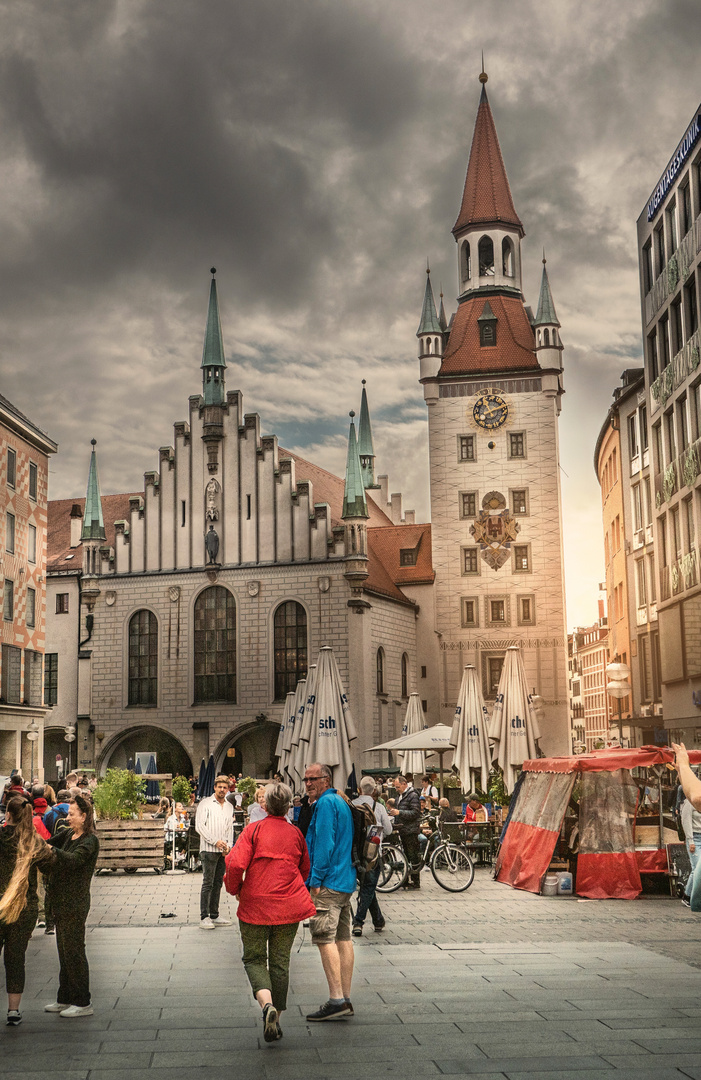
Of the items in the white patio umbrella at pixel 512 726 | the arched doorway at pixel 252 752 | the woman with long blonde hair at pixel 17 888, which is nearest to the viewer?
the woman with long blonde hair at pixel 17 888

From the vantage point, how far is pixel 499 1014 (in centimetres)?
809

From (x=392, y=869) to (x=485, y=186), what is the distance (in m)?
49.3

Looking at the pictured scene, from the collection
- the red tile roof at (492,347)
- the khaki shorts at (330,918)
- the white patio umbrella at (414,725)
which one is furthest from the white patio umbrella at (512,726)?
the red tile roof at (492,347)

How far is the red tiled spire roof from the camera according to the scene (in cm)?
6076

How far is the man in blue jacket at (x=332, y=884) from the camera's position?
8.20 m

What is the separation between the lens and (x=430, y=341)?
58.2 meters

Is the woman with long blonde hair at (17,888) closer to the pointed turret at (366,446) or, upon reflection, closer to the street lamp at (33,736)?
the street lamp at (33,736)

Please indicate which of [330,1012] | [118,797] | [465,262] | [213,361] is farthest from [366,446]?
[330,1012]

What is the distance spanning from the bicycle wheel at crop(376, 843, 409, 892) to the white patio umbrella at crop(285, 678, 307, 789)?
9481 mm

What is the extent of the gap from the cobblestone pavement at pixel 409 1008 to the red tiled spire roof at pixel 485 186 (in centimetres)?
5108

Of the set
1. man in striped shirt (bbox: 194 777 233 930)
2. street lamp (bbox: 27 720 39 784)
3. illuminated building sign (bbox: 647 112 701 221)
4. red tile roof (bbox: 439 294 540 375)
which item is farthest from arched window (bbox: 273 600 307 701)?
man in striped shirt (bbox: 194 777 233 930)

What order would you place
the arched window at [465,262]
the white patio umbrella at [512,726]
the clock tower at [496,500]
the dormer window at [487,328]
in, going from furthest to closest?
the arched window at [465,262] → the dormer window at [487,328] → the clock tower at [496,500] → the white patio umbrella at [512,726]

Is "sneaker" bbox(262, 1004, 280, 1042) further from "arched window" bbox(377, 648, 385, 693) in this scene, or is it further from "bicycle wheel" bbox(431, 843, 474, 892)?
"arched window" bbox(377, 648, 385, 693)

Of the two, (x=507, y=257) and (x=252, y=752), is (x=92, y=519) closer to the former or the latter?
(x=252, y=752)
